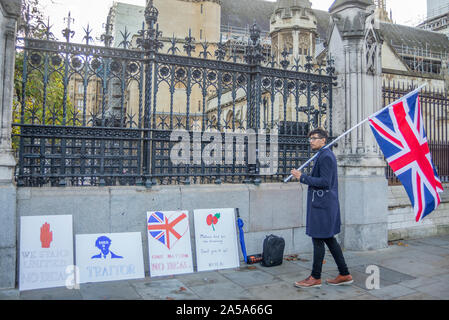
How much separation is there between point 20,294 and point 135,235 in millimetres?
1613

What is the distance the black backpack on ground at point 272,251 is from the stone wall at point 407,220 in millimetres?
3420

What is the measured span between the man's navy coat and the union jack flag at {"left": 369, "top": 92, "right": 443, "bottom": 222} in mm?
1336

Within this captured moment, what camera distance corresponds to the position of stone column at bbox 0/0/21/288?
15.5 ft

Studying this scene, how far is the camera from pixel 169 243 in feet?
18.3

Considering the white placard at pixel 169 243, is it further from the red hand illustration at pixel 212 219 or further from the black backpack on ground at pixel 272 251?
the black backpack on ground at pixel 272 251

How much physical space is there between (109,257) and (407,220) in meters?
6.69

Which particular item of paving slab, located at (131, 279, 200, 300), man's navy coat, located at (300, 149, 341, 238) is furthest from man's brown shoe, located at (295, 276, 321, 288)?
paving slab, located at (131, 279, 200, 300)

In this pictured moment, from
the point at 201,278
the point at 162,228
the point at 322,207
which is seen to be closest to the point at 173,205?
the point at 162,228

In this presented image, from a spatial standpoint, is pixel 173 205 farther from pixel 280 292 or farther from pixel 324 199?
pixel 324 199

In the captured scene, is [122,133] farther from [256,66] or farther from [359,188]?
[359,188]

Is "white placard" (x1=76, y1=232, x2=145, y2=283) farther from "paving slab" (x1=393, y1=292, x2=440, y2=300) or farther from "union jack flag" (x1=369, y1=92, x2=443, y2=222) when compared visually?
"union jack flag" (x1=369, y1=92, x2=443, y2=222)

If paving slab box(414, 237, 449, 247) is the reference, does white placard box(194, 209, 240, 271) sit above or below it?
above

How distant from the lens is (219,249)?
5898 millimetres

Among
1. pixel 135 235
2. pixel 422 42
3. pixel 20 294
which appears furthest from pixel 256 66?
pixel 422 42
